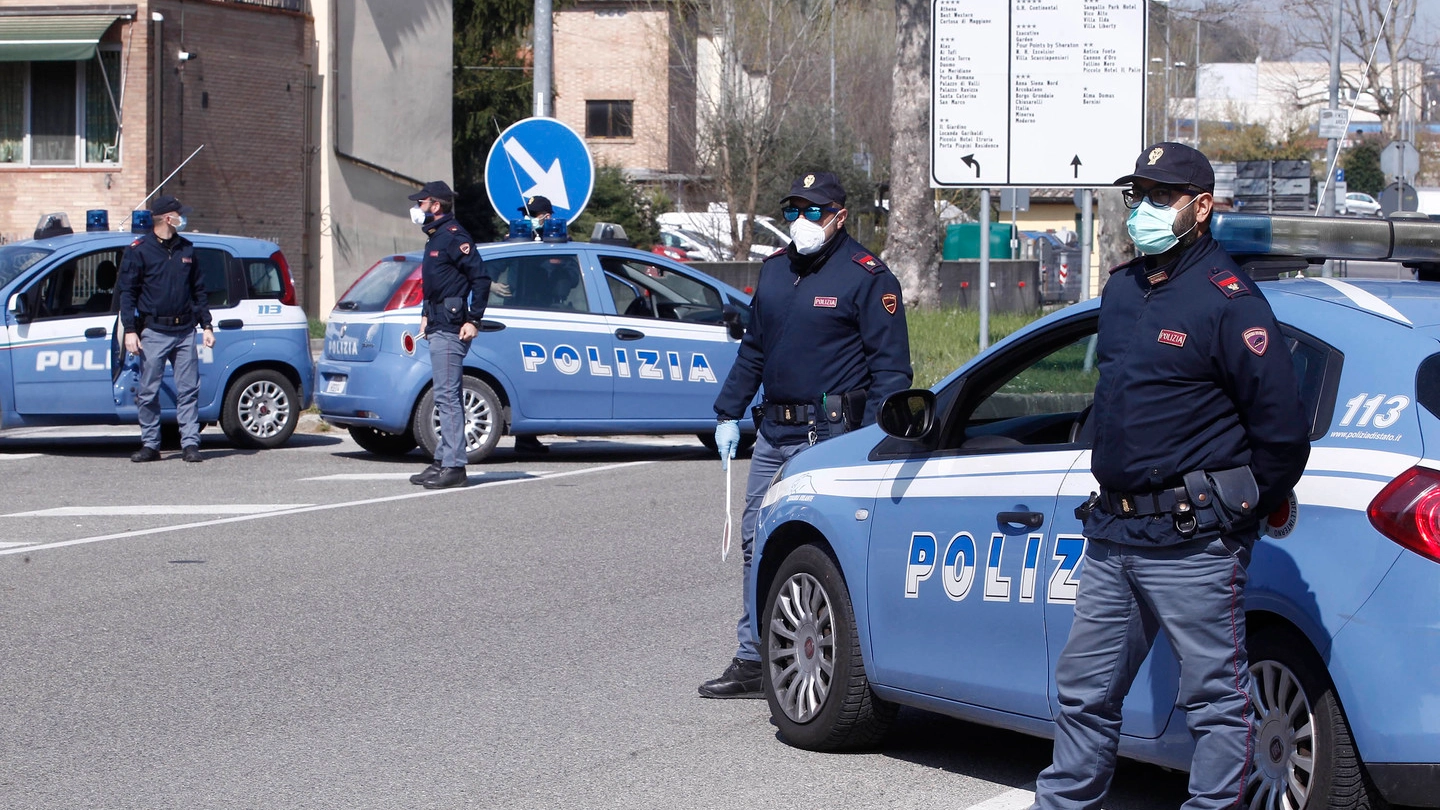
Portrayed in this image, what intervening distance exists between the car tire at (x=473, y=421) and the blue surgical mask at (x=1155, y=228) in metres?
9.60

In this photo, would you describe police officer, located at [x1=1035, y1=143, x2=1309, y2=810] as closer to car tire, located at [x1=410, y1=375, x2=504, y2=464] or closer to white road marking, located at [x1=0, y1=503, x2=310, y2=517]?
white road marking, located at [x1=0, y1=503, x2=310, y2=517]

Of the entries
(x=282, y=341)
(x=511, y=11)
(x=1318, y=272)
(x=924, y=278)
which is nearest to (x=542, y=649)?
(x=1318, y=272)

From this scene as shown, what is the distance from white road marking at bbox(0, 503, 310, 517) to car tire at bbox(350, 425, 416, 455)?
3030mm

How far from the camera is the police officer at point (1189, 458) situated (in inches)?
157

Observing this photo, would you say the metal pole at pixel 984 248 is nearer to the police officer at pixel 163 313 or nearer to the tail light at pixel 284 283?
the tail light at pixel 284 283

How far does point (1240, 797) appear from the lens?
4090 millimetres

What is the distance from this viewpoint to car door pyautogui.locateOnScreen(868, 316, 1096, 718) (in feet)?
16.1

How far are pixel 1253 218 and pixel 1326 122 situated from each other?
26.4 meters

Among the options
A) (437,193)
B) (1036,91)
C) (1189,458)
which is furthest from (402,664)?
(1036,91)

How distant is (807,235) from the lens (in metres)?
6.42

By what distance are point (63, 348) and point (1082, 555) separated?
10.9 meters

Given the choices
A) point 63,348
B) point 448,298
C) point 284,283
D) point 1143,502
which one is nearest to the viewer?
point 1143,502

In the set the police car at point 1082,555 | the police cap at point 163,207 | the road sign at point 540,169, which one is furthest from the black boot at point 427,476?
the police car at point 1082,555

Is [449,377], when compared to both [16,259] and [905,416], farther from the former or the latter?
[905,416]
